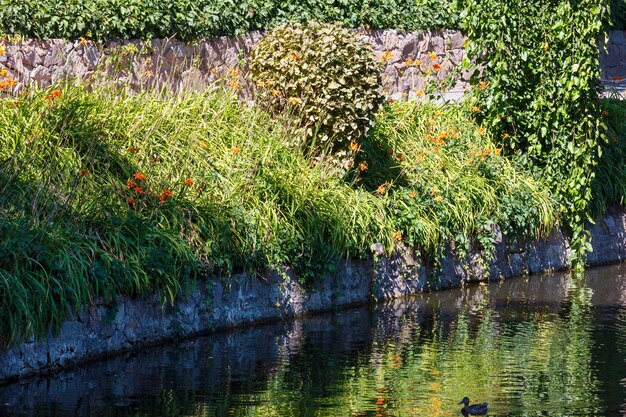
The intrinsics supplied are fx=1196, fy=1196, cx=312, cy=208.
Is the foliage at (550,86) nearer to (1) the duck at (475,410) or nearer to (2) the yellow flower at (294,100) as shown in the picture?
(2) the yellow flower at (294,100)

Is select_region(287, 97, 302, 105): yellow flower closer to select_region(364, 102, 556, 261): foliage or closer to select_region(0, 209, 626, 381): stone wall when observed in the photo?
select_region(364, 102, 556, 261): foliage

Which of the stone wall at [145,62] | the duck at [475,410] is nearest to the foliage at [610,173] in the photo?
the stone wall at [145,62]

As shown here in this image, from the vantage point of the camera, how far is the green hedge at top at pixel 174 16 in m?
15.2

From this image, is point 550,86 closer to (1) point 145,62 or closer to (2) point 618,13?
(1) point 145,62

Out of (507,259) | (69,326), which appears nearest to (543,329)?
(507,259)

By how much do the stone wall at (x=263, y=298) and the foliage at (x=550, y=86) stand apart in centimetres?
81

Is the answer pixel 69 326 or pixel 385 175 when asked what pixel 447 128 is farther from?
pixel 69 326

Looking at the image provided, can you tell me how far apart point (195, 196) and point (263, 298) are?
4.13 ft

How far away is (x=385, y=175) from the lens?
572 inches

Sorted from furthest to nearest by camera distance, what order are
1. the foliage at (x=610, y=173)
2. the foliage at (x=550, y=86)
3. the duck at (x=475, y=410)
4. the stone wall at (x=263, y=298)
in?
the foliage at (x=610, y=173) < the foliage at (x=550, y=86) < the stone wall at (x=263, y=298) < the duck at (x=475, y=410)

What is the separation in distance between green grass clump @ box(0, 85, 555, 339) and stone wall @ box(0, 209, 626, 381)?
0.63ft

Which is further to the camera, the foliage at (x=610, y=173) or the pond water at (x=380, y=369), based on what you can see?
the foliage at (x=610, y=173)

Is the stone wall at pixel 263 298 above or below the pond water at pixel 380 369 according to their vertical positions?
above

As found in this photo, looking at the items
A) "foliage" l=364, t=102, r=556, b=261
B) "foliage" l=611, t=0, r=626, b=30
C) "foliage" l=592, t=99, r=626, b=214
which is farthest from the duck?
"foliage" l=611, t=0, r=626, b=30
